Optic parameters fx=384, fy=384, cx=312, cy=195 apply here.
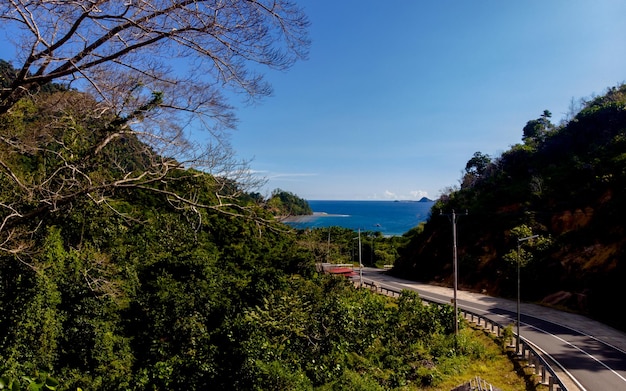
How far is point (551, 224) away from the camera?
34.1 meters

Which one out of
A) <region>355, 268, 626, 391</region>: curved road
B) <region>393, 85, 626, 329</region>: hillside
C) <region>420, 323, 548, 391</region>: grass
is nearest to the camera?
<region>355, 268, 626, 391</region>: curved road

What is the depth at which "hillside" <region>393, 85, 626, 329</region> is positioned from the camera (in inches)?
1091

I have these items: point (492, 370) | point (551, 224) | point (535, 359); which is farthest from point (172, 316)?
point (551, 224)

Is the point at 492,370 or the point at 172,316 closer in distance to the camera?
the point at 172,316

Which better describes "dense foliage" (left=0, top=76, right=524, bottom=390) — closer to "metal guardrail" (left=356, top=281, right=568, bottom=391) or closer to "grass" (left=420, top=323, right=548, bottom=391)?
"grass" (left=420, top=323, right=548, bottom=391)

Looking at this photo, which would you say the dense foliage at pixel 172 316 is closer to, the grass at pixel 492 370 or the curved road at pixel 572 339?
the grass at pixel 492 370

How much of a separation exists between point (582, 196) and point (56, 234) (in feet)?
124

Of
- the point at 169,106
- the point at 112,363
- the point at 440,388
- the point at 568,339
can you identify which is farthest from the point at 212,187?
the point at 568,339

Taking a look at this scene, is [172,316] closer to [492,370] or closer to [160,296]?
[160,296]

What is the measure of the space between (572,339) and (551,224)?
16.7 m

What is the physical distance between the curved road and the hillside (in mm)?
2180

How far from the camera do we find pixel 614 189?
3069cm

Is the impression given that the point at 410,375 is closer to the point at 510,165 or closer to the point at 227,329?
the point at 227,329

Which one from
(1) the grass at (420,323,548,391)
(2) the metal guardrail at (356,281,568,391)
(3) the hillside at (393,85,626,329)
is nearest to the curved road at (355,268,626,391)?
(2) the metal guardrail at (356,281,568,391)
